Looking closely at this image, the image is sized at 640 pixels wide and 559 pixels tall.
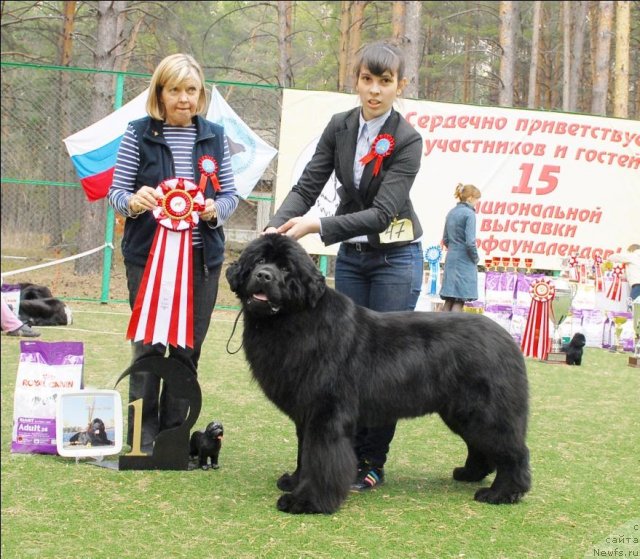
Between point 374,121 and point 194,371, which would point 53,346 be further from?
point 374,121

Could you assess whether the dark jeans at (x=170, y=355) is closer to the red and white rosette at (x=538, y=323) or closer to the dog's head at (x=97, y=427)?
the dog's head at (x=97, y=427)

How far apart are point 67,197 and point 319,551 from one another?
12809mm

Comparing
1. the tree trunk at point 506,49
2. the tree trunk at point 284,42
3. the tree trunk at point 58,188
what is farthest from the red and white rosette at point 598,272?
the tree trunk at point 284,42

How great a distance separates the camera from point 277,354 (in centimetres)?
327

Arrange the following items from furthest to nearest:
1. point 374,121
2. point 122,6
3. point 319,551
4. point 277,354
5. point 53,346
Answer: point 122,6 → point 53,346 → point 374,121 → point 277,354 → point 319,551

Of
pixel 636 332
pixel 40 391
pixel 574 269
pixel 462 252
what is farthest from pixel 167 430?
pixel 574 269

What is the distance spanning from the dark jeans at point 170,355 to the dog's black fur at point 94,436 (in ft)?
0.40

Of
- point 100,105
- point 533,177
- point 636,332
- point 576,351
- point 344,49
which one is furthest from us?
point 344,49

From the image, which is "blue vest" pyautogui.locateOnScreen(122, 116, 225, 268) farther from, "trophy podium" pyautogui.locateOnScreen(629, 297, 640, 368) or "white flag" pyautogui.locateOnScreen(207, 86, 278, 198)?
"trophy podium" pyautogui.locateOnScreen(629, 297, 640, 368)

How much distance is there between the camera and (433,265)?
9961 millimetres

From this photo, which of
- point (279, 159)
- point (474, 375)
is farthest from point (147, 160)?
point (279, 159)

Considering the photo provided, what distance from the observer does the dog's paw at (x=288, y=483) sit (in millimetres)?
3563

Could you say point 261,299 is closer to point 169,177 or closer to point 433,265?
point 169,177

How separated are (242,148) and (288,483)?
659cm
